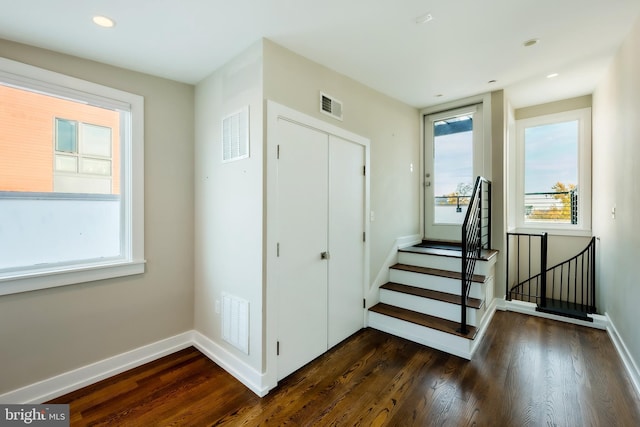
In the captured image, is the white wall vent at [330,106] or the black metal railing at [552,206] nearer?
the white wall vent at [330,106]

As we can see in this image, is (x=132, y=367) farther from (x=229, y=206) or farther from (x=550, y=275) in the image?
(x=550, y=275)

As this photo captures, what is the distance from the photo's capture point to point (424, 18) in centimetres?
192

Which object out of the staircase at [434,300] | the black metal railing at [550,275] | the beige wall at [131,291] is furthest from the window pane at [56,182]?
the black metal railing at [550,275]

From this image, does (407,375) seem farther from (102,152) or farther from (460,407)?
(102,152)

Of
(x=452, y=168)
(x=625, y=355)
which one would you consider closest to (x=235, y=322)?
(x=625, y=355)

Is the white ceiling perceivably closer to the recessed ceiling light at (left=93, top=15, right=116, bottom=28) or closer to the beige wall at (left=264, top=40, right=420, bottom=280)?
the recessed ceiling light at (left=93, top=15, right=116, bottom=28)

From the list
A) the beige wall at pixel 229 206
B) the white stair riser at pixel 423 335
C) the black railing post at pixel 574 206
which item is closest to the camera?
the beige wall at pixel 229 206

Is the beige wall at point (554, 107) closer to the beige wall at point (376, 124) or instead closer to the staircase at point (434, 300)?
the beige wall at point (376, 124)

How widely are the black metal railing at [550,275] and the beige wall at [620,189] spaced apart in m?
0.29

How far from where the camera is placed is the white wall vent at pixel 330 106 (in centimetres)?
253

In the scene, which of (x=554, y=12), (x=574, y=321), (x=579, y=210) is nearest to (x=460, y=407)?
(x=574, y=321)

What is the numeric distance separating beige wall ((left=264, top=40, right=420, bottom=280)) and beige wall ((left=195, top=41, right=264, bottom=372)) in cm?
26

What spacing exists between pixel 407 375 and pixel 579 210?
366cm

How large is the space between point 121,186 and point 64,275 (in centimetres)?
82
